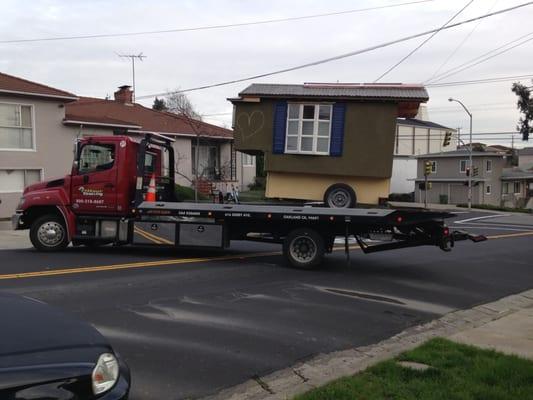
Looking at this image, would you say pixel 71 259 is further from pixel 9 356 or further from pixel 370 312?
pixel 9 356

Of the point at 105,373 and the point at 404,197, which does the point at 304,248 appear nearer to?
the point at 105,373

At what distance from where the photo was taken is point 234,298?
8336 millimetres

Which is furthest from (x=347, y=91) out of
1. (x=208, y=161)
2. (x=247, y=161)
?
(x=247, y=161)

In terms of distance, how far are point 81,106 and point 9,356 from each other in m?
30.1

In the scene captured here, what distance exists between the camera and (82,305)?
7566mm

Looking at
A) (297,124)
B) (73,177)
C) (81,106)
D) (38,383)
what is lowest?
(38,383)

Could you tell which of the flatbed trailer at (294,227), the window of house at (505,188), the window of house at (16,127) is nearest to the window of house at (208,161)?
the window of house at (16,127)

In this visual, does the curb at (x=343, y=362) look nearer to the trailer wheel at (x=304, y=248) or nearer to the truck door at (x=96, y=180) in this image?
the trailer wheel at (x=304, y=248)

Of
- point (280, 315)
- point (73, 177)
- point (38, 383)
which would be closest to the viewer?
point (38, 383)

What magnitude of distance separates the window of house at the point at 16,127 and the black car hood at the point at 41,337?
2165 centimetres

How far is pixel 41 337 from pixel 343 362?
3.27 metres

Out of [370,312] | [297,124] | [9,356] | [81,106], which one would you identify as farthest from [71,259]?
[81,106]

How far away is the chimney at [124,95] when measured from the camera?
35.4m

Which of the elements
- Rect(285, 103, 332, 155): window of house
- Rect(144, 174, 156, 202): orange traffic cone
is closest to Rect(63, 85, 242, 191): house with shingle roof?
Rect(144, 174, 156, 202): orange traffic cone
